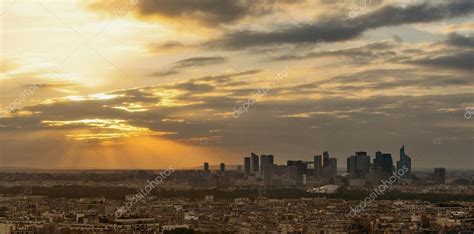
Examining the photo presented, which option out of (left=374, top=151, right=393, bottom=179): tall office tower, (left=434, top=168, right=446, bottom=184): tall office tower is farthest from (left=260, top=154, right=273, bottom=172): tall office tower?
(left=434, top=168, right=446, bottom=184): tall office tower

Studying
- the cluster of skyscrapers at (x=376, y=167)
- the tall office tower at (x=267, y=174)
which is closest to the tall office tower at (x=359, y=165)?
the cluster of skyscrapers at (x=376, y=167)

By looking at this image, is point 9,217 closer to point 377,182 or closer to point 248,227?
point 248,227

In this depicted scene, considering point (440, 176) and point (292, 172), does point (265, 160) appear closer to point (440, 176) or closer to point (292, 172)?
point (292, 172)

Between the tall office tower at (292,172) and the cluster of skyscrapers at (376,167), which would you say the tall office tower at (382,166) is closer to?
the cluster of skyscrapers at (376,167)

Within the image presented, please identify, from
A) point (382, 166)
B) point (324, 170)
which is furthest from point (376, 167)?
point (324, 170)

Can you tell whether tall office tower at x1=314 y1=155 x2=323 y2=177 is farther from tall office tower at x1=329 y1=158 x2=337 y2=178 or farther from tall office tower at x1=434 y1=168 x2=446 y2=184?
tall office tower at x1=434 y1=168 x2=446 y2=184
